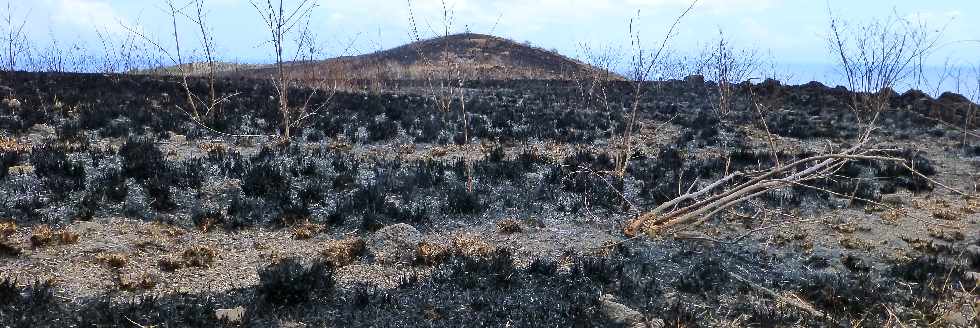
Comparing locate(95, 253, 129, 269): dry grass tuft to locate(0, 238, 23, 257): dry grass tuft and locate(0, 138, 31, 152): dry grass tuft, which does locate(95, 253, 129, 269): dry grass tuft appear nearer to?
locate(0, 238, 23, 257): dry grass tuft

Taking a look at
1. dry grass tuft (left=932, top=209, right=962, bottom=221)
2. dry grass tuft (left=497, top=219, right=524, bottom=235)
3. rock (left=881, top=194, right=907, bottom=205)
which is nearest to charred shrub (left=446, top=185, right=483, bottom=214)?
dry grass tuft (left=497, top=219, right=524, bottom=235)

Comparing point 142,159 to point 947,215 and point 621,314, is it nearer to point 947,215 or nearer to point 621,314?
point 621,314

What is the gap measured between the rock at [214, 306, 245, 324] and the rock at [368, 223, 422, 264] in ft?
6.05

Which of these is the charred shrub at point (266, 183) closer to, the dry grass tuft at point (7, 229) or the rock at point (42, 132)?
the dry grass tuft at point (7, 229)

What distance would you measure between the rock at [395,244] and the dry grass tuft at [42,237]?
3.06 m

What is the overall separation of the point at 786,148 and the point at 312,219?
38.3ft

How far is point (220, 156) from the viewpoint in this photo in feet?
34.6

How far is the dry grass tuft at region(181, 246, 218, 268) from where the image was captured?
6.13 metres

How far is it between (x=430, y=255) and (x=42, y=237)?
371cm

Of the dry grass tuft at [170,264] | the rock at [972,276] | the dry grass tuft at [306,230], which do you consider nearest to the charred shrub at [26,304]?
the dry grass tuft at [170,264]

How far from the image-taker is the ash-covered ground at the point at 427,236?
5219 mm

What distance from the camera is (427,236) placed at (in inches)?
295

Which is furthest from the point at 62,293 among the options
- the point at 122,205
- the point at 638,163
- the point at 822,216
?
the point at 638,163

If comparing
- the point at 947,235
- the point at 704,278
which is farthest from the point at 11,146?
the point at 947,235
